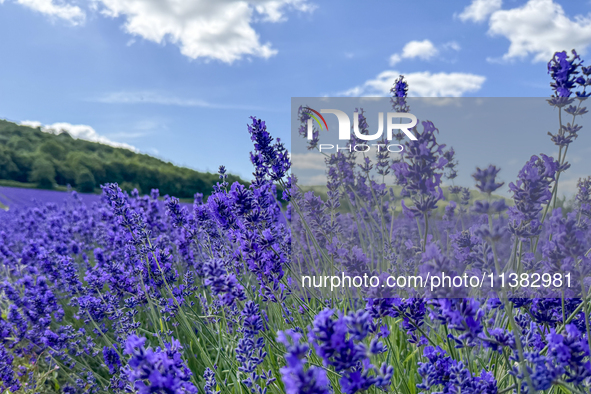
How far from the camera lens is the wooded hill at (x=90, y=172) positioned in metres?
29.4

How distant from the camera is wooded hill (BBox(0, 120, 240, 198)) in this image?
29391mm

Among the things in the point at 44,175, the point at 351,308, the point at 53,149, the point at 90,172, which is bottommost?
the point at 351,308

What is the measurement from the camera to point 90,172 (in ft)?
100

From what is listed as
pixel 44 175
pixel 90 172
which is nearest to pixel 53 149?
pixel 44 175

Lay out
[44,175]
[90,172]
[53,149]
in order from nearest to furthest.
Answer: [44,175] → [90,172] → [53,149]

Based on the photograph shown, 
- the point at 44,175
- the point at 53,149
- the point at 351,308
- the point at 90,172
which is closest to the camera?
the point at 351,308

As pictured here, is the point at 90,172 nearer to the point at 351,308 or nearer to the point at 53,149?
the point at 53,149

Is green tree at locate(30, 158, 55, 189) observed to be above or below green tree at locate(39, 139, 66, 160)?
below

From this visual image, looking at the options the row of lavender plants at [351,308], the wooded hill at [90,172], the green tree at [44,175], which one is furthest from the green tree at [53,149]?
the row of lavender plants at [351,308]

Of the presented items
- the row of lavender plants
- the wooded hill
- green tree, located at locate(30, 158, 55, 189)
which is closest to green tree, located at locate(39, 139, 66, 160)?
the wooded hill

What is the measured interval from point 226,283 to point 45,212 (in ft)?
31.6

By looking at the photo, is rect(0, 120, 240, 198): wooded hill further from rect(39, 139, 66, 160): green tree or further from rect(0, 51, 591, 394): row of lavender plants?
rect(0, 51, 591, 394): row of lavender plants

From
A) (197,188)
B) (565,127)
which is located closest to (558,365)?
(565,127)

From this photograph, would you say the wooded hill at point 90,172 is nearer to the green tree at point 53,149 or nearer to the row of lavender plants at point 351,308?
the green tree at point 53,149
